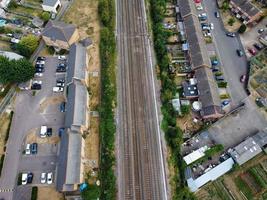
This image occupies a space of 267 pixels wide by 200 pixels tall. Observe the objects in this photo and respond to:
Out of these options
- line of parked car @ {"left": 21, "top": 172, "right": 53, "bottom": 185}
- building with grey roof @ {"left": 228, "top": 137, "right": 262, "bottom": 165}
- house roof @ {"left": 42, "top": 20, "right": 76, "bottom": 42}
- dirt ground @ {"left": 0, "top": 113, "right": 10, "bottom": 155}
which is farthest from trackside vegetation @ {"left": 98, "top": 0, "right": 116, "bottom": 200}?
building with grey roof @ {"left": 228, "top": 137, "right": 262, "bottom": 165}

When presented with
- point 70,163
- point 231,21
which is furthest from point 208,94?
point 70,163

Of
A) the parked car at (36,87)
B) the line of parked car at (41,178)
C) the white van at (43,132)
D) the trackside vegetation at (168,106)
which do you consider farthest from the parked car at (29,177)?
the trackside vegetation at (168,106)

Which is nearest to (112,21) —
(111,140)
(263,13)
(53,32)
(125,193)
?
(53,32)

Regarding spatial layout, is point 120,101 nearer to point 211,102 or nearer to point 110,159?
point 110,159

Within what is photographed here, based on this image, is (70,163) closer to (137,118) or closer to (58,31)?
(137,118)

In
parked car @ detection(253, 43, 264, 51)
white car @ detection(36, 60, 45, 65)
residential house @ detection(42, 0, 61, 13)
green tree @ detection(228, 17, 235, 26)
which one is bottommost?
parked car @ detection(253, 43, 264, 51)

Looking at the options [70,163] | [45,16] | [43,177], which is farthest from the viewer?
[45,16]

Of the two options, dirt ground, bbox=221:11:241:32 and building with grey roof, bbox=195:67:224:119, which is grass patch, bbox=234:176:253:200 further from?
dirt ground, bbox=221:11:241:32
